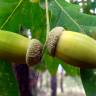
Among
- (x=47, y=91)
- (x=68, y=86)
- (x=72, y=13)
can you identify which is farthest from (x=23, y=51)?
(x=68, y=86)

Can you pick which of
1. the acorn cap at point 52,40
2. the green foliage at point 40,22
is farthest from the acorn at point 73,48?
the green foliage at point 40,22

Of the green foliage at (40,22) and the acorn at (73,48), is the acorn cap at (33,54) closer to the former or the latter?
the acorn at (73,48)

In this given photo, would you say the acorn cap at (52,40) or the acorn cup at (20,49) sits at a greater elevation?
the acorn cap at (52,40)

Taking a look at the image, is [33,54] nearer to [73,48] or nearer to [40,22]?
[73,48]

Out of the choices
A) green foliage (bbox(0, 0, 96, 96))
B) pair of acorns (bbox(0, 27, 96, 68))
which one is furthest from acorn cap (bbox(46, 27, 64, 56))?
green foliage (bbox(0, 0, 96, 96))

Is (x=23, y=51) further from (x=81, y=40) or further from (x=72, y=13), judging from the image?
(x=72, y=13)

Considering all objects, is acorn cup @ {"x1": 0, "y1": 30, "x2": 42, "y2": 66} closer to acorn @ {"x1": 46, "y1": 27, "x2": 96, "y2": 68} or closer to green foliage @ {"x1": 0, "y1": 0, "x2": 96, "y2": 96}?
acorn @ {"x1": 46, "y1": 27, "x2": 96, "y2": 68}

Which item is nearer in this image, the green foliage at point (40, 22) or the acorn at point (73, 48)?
the acorn at point (73, 48)

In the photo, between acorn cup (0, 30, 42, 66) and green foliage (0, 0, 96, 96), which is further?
green foliage (0, 0, 96, 96)
